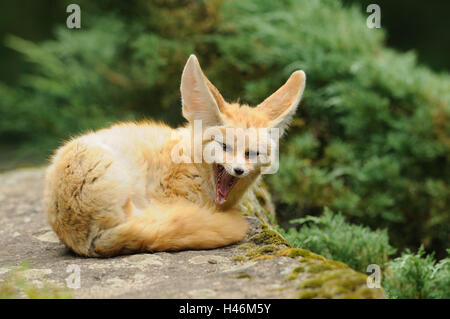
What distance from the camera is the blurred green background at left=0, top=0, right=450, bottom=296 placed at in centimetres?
504

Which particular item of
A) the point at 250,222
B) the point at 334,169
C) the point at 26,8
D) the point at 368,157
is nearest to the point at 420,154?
the point at 368,157

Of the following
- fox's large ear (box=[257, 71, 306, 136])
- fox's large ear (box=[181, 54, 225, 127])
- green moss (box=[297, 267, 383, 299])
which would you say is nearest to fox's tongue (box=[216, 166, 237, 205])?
fox's large ear (box=[181, 54, 225, 127])

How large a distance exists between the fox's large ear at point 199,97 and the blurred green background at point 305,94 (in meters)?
1.20

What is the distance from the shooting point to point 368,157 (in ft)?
17.7

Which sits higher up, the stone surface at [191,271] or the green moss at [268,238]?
the green moss at [268,238]

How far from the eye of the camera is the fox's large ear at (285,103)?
10.8 ft

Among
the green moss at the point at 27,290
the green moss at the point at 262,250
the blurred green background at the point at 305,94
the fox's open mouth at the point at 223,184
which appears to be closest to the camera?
the green moss at the point at 27,290

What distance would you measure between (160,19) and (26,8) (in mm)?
5518

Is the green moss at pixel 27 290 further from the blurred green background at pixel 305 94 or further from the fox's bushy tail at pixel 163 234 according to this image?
the blurred green background at pixel 305 94

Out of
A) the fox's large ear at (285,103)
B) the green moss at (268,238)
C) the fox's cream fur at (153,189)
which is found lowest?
the green moss at (268,238)

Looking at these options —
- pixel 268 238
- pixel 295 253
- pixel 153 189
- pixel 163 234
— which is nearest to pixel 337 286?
pixel 295 253

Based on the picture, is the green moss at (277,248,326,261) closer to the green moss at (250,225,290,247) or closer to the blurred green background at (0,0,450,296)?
the green moss at (250,225,290,247)

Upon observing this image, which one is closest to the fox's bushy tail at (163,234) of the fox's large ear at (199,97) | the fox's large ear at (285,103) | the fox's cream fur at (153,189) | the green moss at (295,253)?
the fox's cream fur at (153,189)

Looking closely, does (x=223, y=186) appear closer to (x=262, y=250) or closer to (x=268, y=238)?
(x=268, y=238)
